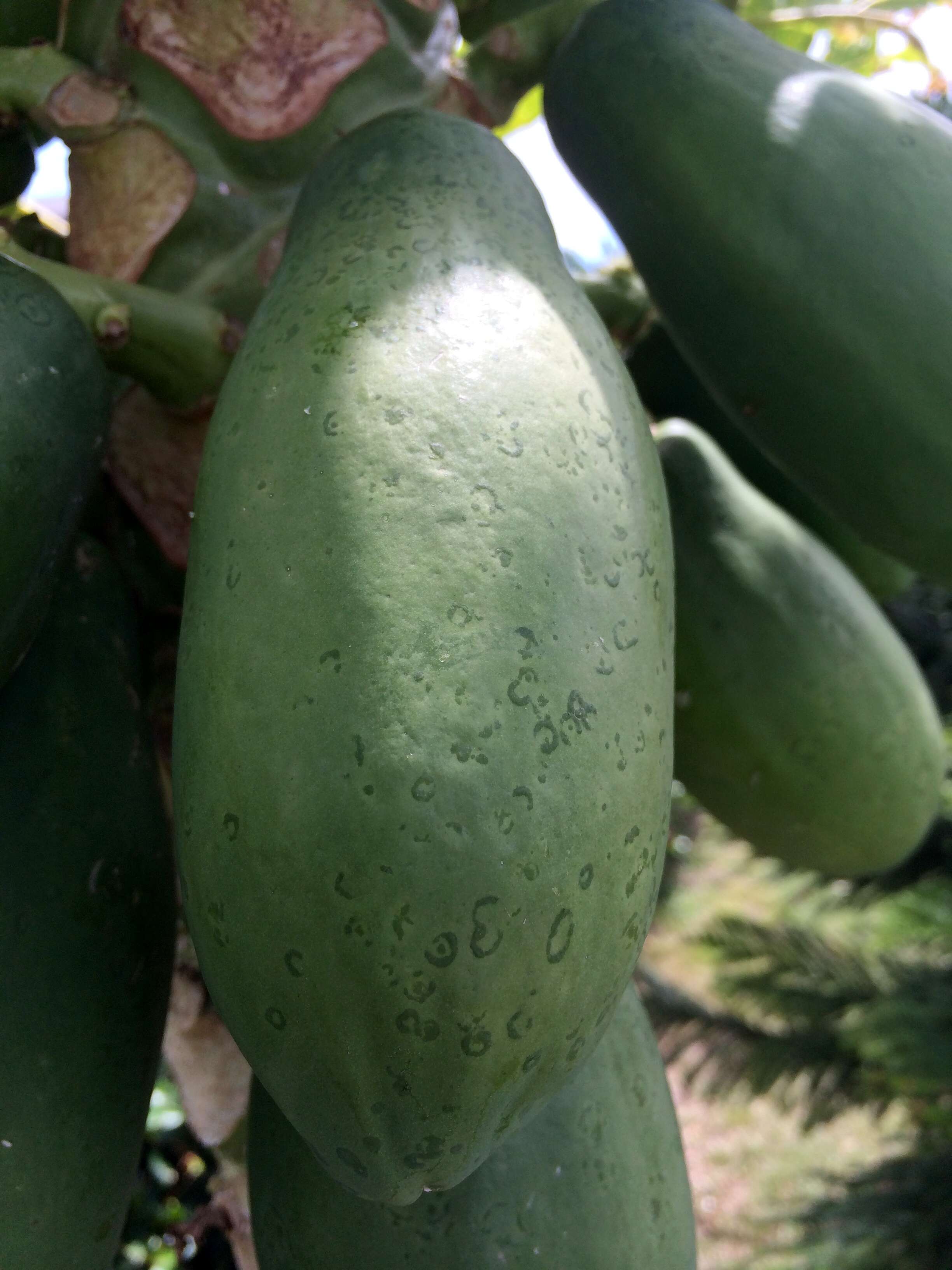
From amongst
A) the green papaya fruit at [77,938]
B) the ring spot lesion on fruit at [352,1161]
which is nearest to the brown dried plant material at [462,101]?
the green papaya fruit at [77,938]

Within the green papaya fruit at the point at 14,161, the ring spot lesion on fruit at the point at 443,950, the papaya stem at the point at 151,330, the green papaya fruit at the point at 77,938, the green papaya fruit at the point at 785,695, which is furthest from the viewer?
the green papaya fruit at the point at 785,695

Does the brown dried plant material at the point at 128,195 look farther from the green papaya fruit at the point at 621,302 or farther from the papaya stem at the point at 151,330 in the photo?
the green papaya fruit at the point at 621,302

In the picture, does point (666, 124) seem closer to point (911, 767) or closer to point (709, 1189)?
point (911, 767)

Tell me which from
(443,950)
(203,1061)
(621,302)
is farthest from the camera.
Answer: (621,302)

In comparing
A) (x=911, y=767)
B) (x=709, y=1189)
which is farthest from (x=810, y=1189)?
(x=911, y=767)

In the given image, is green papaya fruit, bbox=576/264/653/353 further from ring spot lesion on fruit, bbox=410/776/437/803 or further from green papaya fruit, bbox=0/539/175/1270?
ring spot lesion on fruit, bbox=410/776/437/803

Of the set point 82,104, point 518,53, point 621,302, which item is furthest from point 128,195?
point 621,302

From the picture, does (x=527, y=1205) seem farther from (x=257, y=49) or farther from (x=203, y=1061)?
(x=257, y=49)

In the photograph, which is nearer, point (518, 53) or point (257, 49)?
point (257, 49)
